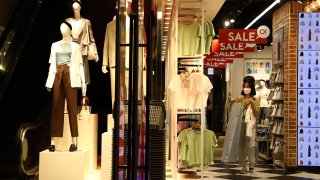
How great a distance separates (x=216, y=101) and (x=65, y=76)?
15.4 m

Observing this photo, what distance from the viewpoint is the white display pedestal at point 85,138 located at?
18.9 ft

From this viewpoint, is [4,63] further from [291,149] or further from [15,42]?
[291,149]

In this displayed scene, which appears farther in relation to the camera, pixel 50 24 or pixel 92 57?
pixel 50 24

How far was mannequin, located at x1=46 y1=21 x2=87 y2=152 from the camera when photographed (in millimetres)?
5484

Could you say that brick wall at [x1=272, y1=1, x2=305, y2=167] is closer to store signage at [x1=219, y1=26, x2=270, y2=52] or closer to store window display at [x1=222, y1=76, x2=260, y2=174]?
store window display at [x1=222, y1=76, x2=260, y2=174]

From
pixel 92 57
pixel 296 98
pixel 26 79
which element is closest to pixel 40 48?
pixel 26 79

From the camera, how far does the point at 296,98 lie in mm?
8672

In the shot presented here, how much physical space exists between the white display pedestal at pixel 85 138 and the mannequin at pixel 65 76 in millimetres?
230

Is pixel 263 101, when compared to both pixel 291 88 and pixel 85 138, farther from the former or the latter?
pixel 85 138

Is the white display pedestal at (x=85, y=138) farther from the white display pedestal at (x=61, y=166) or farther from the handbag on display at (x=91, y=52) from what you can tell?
the handbag on display at (x=91, y=52)

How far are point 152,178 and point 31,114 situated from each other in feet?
13.8

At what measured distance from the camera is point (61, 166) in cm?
532

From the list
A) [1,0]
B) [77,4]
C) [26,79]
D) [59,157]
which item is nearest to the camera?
[59,157]

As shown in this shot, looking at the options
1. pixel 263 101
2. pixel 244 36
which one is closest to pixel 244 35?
pixel 244 36
